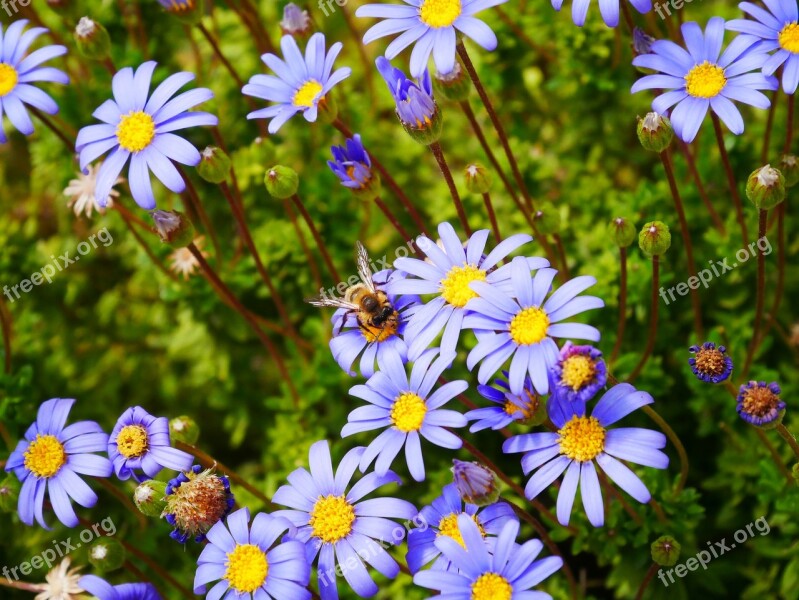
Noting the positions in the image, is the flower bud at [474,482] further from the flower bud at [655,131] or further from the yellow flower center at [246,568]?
the flower bud at [655,131]

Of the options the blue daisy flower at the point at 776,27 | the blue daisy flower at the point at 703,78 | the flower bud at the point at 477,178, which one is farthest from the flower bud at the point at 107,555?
the blue daisy flower at the point at 776,27

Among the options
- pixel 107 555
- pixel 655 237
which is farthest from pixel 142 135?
pixel 655 237

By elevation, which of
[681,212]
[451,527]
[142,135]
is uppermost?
[142,135]

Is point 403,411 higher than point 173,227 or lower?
lower

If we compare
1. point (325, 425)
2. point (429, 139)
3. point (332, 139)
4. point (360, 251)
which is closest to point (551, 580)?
point (325, 425)

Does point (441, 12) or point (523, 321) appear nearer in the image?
point (523, 321)

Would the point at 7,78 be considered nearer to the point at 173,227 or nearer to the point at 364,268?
the point at 173,227
